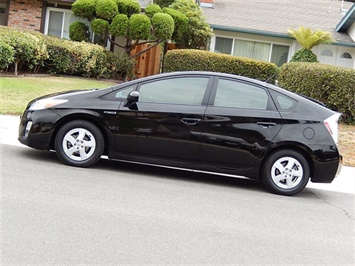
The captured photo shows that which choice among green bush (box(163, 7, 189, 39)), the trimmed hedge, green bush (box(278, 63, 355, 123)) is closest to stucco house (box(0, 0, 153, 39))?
green bush (box(163, 7, 189, 39))

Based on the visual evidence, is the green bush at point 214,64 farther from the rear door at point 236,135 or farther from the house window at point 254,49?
the rear door at point 236,135

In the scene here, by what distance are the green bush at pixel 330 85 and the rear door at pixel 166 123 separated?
8.18 m

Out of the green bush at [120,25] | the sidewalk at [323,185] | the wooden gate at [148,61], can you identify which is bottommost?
the sidewalk at [323,185]

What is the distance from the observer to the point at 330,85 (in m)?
15.9

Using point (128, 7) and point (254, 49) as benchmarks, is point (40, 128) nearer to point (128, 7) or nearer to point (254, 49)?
point (128, 7)

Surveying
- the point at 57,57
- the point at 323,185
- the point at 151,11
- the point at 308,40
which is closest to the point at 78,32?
the point at 57,57

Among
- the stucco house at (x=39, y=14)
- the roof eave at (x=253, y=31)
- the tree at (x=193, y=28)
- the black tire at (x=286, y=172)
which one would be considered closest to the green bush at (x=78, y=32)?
the stucco house at (x=39, y=14)

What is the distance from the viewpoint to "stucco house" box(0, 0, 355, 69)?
2467 centimetres

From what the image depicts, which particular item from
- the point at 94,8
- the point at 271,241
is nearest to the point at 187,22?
the point at 94,8

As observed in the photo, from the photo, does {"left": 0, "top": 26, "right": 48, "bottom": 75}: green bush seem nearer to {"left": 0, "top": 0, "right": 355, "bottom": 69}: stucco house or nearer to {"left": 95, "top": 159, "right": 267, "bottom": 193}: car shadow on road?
{"left": 0, "top": 0, "right": 355, "bottom": 69}: stucco house

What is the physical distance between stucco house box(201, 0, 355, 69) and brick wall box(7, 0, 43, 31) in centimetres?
723

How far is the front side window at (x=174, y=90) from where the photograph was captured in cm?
851

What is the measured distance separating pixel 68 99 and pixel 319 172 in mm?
3721

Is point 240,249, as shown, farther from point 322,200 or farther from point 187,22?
point 187,22
